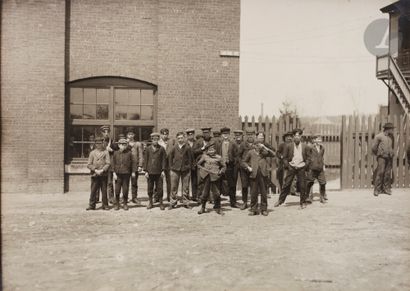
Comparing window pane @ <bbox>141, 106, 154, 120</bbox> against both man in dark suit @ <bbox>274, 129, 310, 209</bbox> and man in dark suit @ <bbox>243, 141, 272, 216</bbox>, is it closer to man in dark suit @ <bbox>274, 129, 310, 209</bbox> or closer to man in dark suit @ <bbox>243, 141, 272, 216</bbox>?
man in dark suit @ <bbox>243, 141, 272, 216</bbox>

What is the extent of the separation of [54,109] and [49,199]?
2552 mm

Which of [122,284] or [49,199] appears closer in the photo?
[122,284]

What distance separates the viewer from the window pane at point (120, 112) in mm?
12094

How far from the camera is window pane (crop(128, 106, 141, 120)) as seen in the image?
12.1m

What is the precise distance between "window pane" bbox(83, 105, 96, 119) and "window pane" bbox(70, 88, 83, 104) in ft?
0.80

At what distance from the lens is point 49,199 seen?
10641 millimetres

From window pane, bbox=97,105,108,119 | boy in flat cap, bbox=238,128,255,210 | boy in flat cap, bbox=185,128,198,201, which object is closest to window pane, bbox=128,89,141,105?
window pane, bbox=97,105,108,119

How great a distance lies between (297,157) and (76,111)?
6531 mm

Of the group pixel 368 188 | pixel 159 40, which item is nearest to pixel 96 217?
pixel 159 40

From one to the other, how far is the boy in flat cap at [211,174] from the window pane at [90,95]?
4.65m

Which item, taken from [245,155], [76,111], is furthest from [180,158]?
[76,111]

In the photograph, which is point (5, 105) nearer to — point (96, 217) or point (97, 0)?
point (97, 0)

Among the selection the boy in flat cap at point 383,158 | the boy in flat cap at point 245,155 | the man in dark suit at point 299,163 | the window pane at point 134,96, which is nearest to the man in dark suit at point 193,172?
the boy in flat cap at point 245,155

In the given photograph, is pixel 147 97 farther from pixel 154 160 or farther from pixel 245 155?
pixel 245 155
